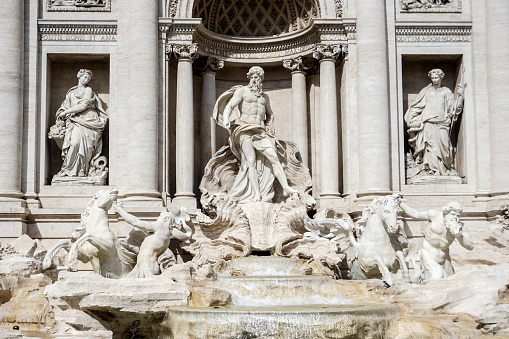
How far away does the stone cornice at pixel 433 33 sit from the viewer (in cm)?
1995

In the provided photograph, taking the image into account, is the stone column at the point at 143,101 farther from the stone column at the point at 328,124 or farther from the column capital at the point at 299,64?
the stone column at the point at 328,124

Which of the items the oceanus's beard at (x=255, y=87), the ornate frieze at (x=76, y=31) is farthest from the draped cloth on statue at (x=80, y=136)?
the oceanus's beard at (x=255, y=87)

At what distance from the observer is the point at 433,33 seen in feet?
65.7

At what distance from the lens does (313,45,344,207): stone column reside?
1959cm

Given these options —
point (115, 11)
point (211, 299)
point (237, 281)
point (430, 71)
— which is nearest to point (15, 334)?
point (211, 299)

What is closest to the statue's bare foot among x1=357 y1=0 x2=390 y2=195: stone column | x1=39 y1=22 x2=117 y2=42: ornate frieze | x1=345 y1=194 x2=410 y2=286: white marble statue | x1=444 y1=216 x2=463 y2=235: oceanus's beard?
x1=357 y1=0 x2=390 y2=195: stone column

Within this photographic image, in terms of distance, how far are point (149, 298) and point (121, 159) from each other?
7.07 metres

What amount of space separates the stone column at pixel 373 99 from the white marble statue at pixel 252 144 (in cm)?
216

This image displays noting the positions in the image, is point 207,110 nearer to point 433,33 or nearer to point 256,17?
point 256,17

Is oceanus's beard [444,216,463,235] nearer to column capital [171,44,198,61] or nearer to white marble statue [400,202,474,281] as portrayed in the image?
white marble statue [400,202,474,281]

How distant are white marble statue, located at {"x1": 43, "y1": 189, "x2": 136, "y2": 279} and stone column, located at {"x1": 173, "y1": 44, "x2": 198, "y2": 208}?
10.5 feet

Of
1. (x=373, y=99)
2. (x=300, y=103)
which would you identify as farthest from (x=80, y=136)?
(x=373, y=99)

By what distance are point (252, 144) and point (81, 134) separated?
460cm

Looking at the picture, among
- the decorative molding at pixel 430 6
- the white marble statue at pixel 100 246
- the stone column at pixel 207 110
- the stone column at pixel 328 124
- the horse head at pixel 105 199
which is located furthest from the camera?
the stone column at pixel 207 110
